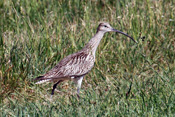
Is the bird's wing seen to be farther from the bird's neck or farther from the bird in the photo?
the bird's neck

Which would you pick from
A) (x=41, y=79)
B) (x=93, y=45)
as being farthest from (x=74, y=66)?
Answer: (x=41, y=79)

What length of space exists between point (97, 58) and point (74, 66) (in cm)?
81

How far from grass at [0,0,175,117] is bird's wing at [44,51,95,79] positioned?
10.6 inches

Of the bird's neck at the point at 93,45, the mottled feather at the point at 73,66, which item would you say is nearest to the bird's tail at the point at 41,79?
the mottled feather at the point at 73,66

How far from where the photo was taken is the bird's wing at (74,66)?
6.85 metres

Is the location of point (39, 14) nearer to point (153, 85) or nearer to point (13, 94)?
point (13, 94)

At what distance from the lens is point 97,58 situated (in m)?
7.71

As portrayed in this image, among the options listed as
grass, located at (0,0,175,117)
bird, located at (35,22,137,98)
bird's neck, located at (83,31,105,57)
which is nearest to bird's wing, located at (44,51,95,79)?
bird, located at (35,22,137,98)

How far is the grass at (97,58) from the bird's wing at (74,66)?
10.6 inches

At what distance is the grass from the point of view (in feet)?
18.4

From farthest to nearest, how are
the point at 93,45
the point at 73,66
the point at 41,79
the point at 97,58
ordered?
the point at 97,58, the point at 93,45, the point at 73,66, the point at 41,79

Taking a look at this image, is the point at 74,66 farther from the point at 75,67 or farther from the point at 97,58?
the point at 97,58

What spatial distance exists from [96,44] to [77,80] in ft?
2.61

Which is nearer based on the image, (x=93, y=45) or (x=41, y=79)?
(x=41, y=79)
